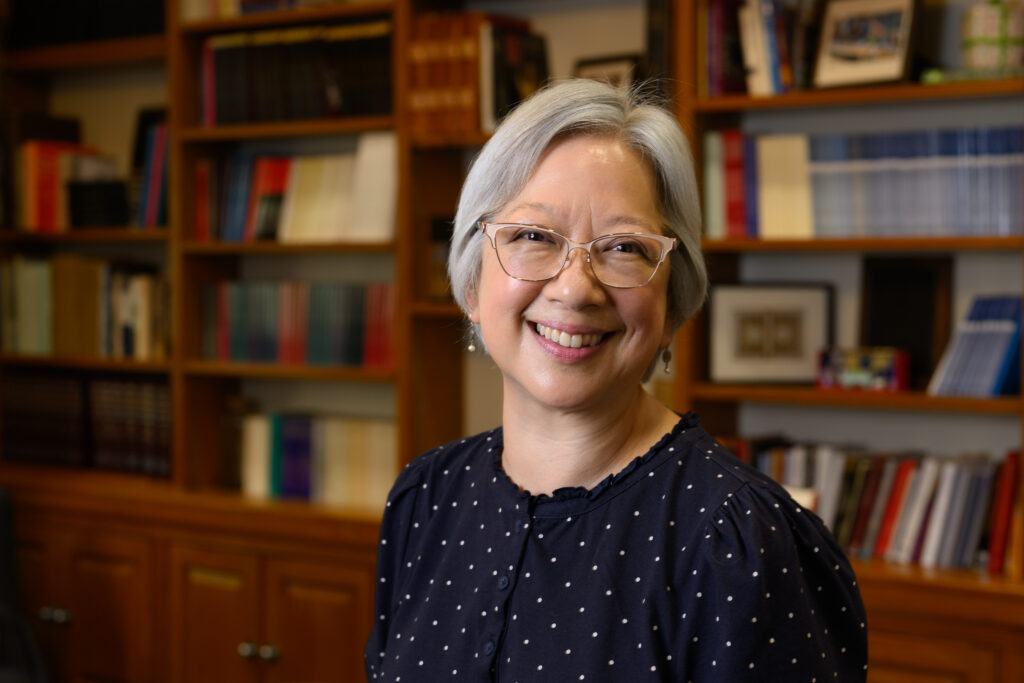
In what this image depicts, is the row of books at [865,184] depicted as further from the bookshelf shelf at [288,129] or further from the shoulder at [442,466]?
the shoulder at [442,466]

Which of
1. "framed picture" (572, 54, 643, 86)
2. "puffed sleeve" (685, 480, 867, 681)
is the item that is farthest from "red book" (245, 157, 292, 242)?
"puffed sleeve" (685, 480, 867, 681)

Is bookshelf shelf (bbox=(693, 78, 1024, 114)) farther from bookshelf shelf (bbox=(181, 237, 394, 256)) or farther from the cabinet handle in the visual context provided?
the cabinet handle

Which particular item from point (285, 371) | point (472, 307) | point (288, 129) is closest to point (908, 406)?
point (472, 307)

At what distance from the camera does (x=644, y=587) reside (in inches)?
46.1

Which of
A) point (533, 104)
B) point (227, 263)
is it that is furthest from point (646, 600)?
point (227, 263)

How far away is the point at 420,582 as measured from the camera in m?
1.44

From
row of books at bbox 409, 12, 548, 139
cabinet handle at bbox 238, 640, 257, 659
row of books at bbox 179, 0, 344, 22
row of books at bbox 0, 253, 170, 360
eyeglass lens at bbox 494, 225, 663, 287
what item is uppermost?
row of books at bbox 179, 0, 344, 22

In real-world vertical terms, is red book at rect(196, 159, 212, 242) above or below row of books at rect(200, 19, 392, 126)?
below

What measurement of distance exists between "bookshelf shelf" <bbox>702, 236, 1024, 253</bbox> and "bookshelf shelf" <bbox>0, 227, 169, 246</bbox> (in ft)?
6.19

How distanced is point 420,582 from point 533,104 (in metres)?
0.65

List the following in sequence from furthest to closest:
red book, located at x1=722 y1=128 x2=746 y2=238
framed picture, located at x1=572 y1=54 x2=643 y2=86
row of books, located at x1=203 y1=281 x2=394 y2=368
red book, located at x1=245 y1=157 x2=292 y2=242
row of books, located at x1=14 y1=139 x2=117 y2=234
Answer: row of books, located at x1=14 y1=139 x2=117 y2=234 → red book, located at x1=245 y1=157 x2=292 y2=242 → row of books, located at x1=203 y1=281 x2=394 y2=368 → framed picture, located at x1=572 y1=54 x2=643 y2=86 → red book, located at x1=722 y1=128 x2=746 y2=238

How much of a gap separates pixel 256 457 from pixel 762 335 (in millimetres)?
1701

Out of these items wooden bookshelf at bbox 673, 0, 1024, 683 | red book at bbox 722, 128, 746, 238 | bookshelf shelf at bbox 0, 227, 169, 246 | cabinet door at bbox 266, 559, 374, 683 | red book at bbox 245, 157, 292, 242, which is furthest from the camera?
bookshelf shelf at bbox 0, 227, 169, 246

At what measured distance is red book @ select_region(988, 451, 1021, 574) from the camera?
2615 millimetres
